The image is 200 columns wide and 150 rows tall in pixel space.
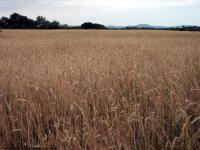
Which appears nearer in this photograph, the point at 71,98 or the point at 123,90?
the point at 71,98

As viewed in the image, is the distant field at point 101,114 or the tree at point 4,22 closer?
the distant field at point 101,114

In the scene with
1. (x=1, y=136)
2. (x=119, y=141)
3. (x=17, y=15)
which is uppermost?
(x=17, y=15)

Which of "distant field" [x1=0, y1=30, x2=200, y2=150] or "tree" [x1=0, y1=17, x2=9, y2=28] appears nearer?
"distant field" [x1=0, y1=30, x2=200, y2=150]

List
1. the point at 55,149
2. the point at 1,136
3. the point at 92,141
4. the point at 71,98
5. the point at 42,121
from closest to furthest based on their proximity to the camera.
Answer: the point at 92,141 < the point at 55,149 < the point at 1,136 < the point at 42,121 < the point at 71,98

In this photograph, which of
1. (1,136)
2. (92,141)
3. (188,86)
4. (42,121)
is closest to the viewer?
(92,141)

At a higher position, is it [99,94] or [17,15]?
[17,15]

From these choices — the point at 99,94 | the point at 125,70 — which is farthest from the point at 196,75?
the point at 99,94

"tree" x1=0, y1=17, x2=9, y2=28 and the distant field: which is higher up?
"tree" x1=0, y1=17, x2=9, y2=28

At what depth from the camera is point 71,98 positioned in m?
2.94

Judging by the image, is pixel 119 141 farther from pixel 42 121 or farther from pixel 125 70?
pixel 125 70

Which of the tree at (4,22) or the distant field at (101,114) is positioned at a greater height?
the tree at (4,22)

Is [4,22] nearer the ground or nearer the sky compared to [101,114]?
nearer the sky

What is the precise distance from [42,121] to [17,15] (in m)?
54.5

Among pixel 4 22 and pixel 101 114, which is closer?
pixel 101 114
